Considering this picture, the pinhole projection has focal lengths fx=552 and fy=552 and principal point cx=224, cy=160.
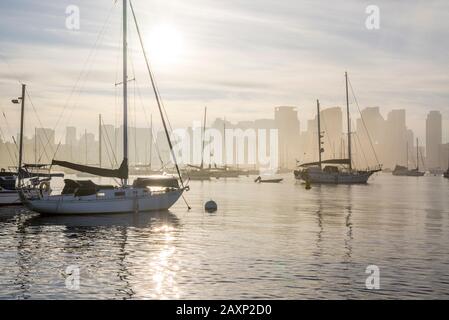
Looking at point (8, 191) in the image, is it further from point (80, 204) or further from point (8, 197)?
point (80, 204)

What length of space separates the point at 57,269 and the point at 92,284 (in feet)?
12.9

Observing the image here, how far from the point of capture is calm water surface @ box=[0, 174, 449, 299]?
75.6 feet

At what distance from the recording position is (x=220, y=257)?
31125 mm

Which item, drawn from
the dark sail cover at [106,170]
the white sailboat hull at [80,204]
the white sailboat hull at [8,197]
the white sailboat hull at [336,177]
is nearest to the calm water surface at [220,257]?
the white sailboat hull at [80,204]

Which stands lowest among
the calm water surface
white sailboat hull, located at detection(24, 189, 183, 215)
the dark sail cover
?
the calm water surface

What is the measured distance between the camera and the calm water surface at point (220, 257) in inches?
907

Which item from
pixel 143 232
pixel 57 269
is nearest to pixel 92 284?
pixel 57 269

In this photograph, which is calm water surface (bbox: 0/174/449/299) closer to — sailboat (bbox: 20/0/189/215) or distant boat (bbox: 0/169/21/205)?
sailboat (bbox: 20/0/189/215)

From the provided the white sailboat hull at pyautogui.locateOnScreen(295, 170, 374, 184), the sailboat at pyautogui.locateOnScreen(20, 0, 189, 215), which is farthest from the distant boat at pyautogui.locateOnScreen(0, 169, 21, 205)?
the white sailboat hull at pyautogui.locateOnScreen(295, 170, 374, 184)

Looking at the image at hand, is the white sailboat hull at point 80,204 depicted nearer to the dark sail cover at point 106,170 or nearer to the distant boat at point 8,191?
the dark sail cover at point 106,170

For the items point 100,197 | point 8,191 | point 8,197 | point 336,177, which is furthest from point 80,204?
point 336,177

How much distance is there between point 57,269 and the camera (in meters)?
27.0

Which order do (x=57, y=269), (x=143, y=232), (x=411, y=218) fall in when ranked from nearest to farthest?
1. (x=57, y=269)
2. (x=143, y=232)
3. (x=411, y=218)
